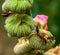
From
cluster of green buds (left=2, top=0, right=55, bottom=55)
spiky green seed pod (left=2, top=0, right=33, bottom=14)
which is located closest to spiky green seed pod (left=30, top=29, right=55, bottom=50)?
cluster of green buds (left=2, top=0, right=55, bottom=55)

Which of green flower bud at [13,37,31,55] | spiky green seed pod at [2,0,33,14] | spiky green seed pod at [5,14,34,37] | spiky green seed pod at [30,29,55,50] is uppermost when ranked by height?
spiky green seed pod at [2,0,33,14]

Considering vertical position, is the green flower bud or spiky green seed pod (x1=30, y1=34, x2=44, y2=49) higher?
spiky green seed pod (x1=30, y1=34, x2=44, y2=49)

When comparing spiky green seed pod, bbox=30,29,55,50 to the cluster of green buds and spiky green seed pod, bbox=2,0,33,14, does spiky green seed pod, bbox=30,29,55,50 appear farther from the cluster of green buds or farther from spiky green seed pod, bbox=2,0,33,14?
spiky green seed pod, bbox=2,0,33,14

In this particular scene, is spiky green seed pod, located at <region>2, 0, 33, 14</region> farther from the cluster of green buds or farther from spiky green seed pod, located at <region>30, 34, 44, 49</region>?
spiky green seed pod, located at <region>30, 34, 44, 49</region>

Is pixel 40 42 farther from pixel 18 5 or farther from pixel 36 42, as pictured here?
pixel 18 5

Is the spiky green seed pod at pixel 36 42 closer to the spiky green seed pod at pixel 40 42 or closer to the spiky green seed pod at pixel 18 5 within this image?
the spiky green seed pod at pixel 40 42

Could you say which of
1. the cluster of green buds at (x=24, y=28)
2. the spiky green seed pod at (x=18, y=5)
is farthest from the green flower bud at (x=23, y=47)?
the spiky green seed pod at (x=18, y=5)

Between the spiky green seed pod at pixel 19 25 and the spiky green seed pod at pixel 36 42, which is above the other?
the spiky green seed pod at pixel 19 25

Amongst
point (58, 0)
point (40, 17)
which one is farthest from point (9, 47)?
point (40, 17)
